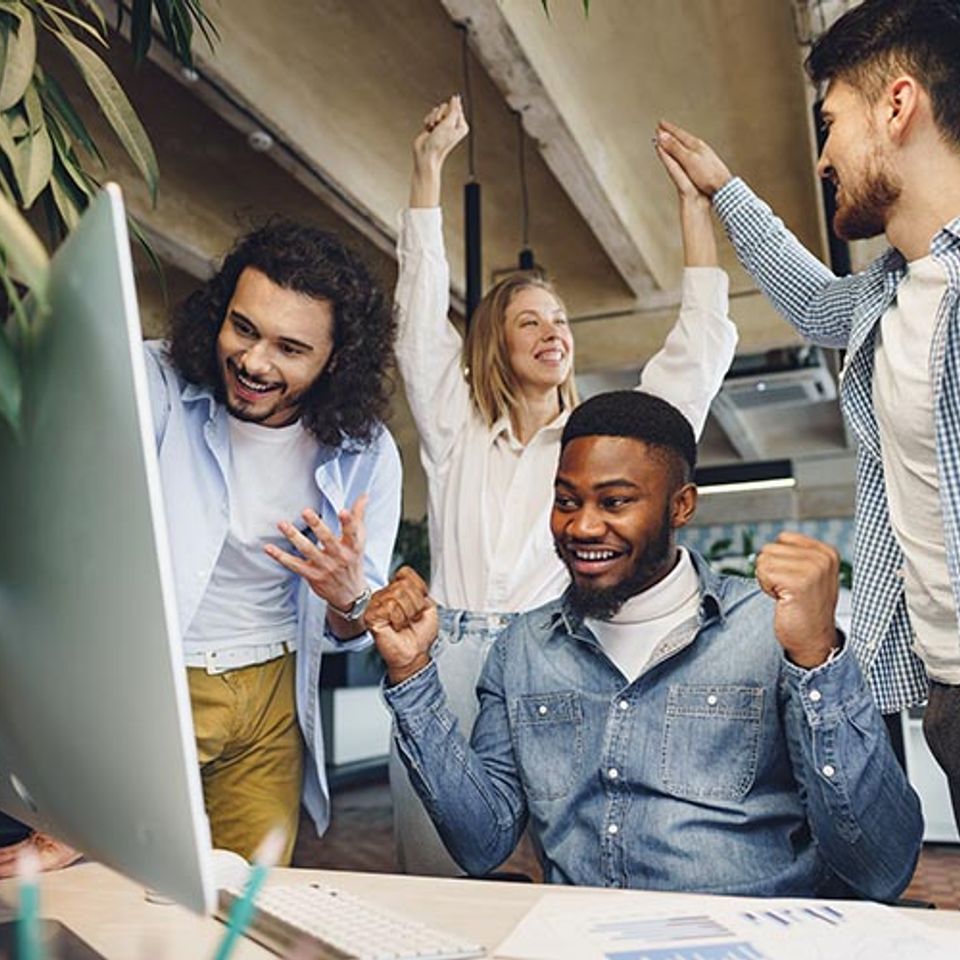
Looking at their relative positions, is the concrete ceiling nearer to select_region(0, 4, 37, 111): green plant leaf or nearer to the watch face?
the watch face

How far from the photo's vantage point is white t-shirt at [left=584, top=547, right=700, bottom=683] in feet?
4.78

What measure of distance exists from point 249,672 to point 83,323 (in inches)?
49.2

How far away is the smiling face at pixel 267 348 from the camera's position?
166 cm

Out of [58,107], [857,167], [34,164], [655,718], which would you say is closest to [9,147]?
[34,164]

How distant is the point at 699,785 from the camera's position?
128 centimetres

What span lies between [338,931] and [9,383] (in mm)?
491

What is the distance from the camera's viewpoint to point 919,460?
1402 mm

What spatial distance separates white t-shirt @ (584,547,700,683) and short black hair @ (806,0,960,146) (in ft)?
2.32

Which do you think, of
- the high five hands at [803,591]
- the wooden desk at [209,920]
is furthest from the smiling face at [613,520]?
the wooden desk at [209,920]

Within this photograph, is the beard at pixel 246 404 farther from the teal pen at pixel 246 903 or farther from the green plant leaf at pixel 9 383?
the teal pen at pixel 246 903

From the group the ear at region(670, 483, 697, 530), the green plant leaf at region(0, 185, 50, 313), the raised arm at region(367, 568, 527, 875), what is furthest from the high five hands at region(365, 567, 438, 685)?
the green plant leaf at region(0, 185, 50, 313)

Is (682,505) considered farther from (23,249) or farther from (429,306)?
(23,249)

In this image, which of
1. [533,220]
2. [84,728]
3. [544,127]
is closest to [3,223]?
[84,728]

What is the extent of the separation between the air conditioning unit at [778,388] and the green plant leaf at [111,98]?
5.22 m
